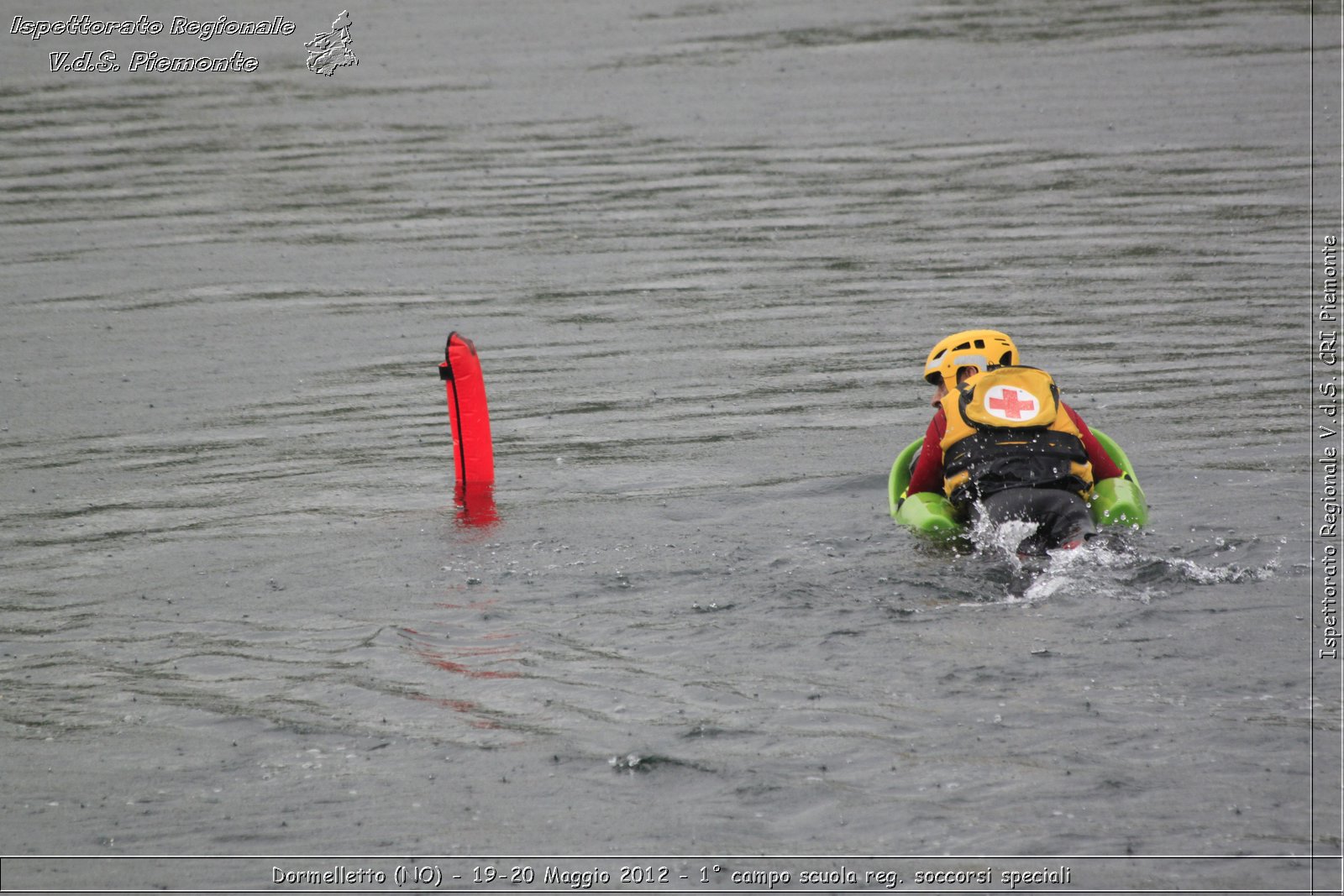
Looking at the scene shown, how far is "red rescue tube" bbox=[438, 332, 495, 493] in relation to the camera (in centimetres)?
970

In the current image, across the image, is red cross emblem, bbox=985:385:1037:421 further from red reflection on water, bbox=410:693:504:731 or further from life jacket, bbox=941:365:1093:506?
red reflection on water, bbox=410:693:504:731

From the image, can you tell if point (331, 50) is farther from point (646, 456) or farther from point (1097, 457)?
point (1097, 457)

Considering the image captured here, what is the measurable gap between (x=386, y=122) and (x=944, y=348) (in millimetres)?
12316

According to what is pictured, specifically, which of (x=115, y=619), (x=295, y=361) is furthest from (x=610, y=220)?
(x=115, y=619)

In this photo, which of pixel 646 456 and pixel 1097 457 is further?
pixel 646 456

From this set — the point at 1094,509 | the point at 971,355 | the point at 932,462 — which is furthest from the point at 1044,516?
the point at 971,355

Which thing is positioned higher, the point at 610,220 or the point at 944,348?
the point at 610,220

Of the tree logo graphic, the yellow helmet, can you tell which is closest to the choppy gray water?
the tree logo graphic

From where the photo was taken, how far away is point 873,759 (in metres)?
6.31

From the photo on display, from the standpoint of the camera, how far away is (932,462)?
8.74 meters

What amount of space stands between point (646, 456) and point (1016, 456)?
114 inches

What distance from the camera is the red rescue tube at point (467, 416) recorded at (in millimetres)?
9695

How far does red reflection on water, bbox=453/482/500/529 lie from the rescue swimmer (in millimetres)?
2567

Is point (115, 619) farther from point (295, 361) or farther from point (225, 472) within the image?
point (295, 361)
